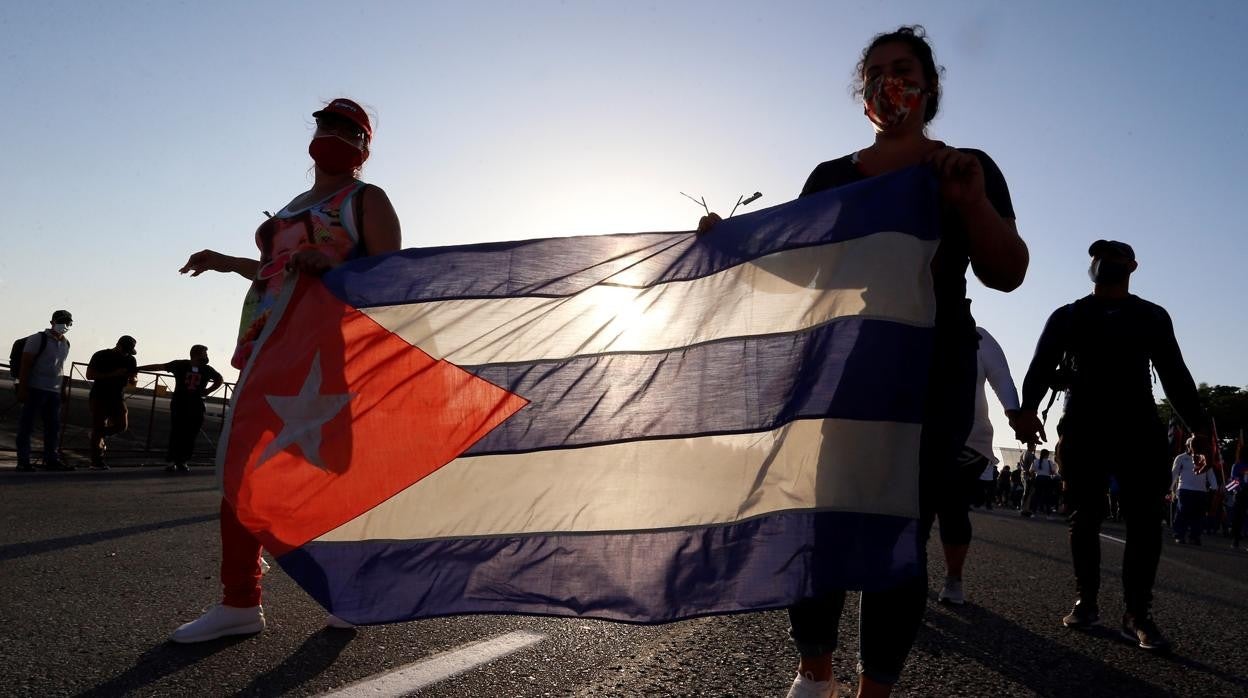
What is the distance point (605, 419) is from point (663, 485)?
0.97 feet

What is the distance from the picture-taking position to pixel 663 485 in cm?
295

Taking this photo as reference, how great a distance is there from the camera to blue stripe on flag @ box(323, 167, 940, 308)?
2.77 meters

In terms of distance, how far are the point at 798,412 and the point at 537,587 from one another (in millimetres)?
923

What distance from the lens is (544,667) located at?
3430mm

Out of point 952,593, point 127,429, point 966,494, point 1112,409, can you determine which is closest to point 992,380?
point 966,494

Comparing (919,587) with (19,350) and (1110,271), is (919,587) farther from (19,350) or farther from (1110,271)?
(19,350)

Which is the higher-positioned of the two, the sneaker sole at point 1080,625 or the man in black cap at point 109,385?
the man in black cap at point 109,385

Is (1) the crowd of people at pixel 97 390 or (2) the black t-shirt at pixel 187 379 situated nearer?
(1) the crowd of people at pixel 97 390

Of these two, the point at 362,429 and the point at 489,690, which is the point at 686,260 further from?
the point at 489,690

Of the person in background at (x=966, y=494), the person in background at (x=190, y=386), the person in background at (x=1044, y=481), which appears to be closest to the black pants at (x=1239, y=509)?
the person in background at (x=1044, y=481)

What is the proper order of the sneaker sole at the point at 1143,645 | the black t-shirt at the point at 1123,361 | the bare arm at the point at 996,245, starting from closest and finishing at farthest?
the bare arm at the point at 996,245 → the sneaker sole at the point at 1143,645 → the black t-shirt at the point at 1123,361

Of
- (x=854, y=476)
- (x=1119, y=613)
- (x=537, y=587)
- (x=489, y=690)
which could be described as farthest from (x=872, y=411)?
(x=1119, y=613)

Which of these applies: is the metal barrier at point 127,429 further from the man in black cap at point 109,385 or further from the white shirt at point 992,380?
the white shirt at point 992,380

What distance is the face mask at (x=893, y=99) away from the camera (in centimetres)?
281
